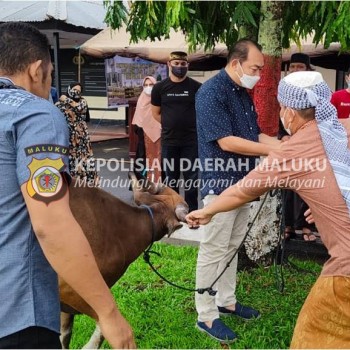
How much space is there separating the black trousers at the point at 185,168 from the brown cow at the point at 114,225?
11.1 ft

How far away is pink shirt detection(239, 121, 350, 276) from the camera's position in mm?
2580

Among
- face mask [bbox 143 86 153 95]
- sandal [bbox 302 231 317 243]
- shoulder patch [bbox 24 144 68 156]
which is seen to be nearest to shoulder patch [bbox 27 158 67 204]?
shoulder patch [bbox 24 144 68 156]

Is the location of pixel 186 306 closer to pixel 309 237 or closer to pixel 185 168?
pixel 309 237

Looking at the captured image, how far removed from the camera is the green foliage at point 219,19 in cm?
415

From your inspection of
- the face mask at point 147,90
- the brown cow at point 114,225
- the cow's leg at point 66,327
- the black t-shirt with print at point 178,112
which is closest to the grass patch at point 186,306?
the cow's leg at point 66,327

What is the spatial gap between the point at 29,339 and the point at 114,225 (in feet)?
5.04

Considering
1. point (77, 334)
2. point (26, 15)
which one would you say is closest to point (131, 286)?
point (77, 334)

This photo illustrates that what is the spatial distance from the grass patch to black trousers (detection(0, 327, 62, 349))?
7.43ft

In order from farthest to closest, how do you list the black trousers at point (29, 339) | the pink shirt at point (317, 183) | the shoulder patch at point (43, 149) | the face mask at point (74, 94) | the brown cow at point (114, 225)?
the face mask at point (74, 94)
the brown cow at point (114, 225)
the pink shirt at point (317, 183)
the black trousers at point (29, 339)
the shoulder patch at point (43, 149)

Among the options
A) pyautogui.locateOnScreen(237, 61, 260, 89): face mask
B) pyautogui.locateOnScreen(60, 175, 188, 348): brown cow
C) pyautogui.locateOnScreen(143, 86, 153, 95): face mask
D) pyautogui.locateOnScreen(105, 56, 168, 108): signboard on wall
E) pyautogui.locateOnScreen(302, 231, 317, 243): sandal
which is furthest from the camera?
pyautogui.locateOnScreen(105, 56, 168, 108): signboard on wall

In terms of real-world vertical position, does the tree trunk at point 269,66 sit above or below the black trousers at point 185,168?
above

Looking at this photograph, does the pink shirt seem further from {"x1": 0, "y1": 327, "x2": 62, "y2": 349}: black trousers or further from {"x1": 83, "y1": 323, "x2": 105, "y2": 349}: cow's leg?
{"x1": 83, "y1": 323, "x2": 105, "y2": 349}: cow's leg

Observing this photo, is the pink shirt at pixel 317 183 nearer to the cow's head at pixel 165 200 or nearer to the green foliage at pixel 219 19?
the cow's head at pixel 165 200

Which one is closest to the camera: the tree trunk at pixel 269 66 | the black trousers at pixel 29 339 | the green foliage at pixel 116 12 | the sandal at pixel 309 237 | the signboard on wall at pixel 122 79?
the black trousers at pixel 29 339
